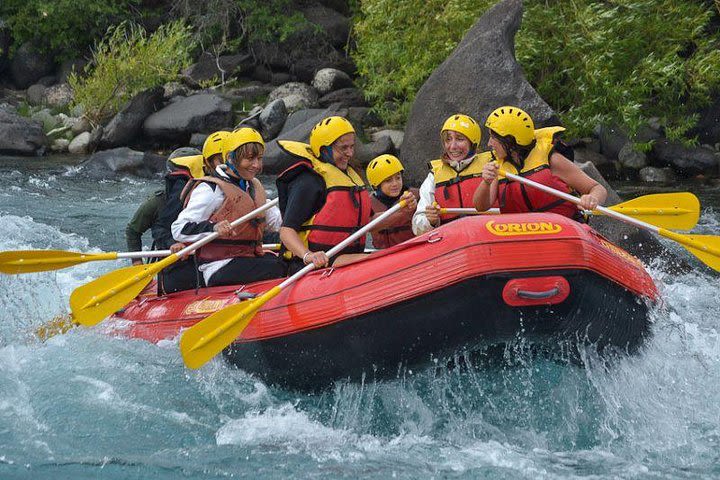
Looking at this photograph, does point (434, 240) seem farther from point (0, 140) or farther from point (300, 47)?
point (300, 47)

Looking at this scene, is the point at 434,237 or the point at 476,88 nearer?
the point at 434,237

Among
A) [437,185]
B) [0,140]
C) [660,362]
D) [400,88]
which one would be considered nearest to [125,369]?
[437,185]

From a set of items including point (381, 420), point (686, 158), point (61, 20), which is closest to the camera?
point (381, 420)

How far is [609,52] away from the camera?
1132cm

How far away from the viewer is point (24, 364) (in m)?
5.61

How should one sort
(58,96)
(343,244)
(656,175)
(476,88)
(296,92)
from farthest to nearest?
(58,96)
(296,92)
(656,175)
(476,88)
(343,244)

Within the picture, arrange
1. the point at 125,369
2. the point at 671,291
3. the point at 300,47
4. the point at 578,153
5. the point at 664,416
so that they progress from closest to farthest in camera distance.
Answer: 1. the point at 664,416
2. the point at 125,369
3. the point at 671,291
4. the point at 578,153
5. the point at 300,47

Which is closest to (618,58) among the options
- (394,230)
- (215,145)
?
(394,230)

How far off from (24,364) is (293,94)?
10.7m

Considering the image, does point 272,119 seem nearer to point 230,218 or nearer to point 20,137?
point 20,137

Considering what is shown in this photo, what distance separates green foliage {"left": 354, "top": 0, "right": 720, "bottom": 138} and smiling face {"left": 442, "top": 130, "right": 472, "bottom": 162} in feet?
19.9

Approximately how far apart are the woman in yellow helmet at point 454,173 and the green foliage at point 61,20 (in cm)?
1306

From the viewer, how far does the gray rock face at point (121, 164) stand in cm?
1323

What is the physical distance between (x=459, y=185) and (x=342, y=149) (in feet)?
2.95
